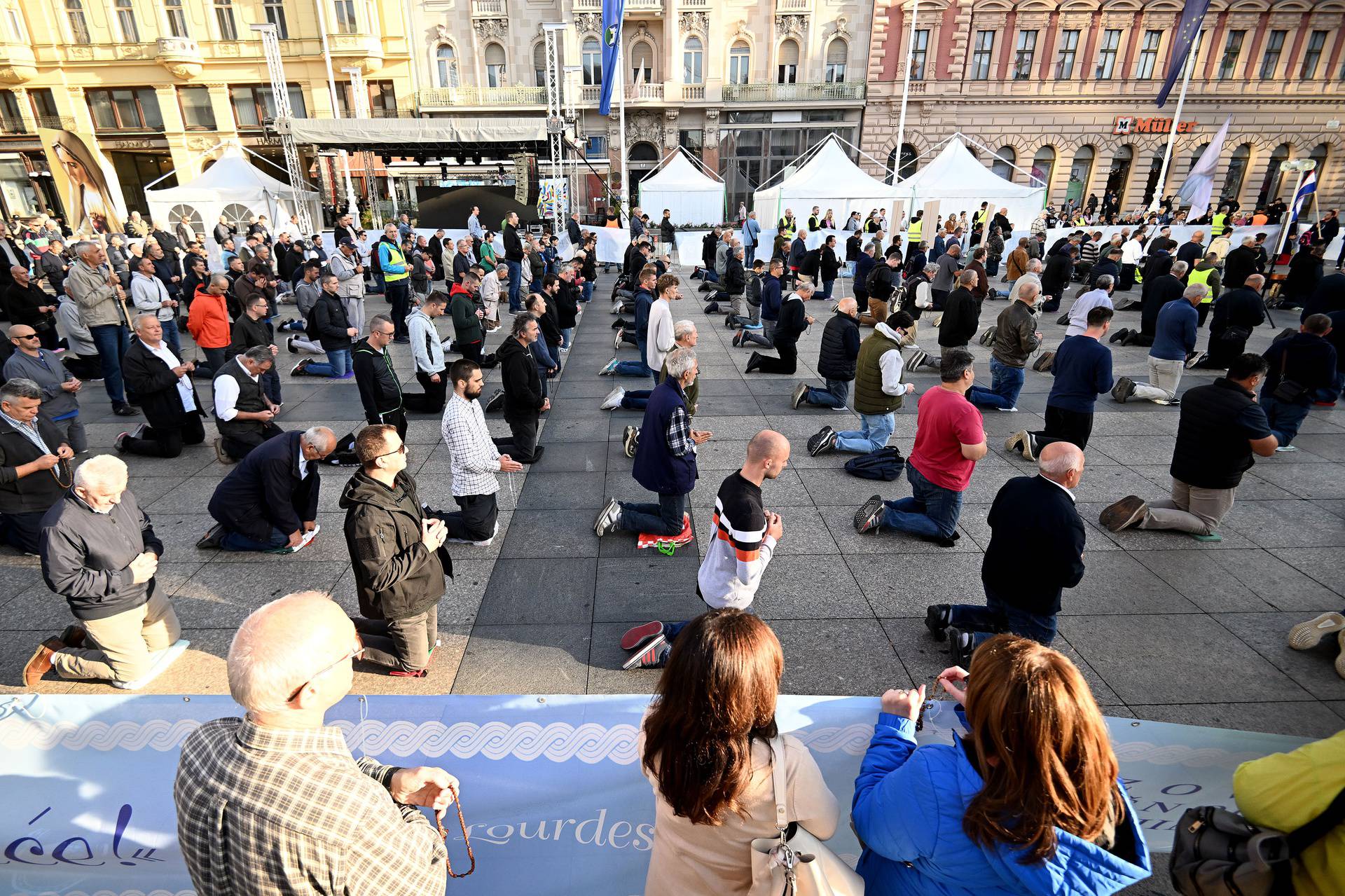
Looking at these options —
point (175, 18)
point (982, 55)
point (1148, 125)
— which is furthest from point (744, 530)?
point (175, 18)

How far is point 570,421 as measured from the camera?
9055 millimetres

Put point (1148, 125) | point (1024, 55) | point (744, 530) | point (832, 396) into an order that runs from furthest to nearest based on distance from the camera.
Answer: point (1148, 125), point (1024, 55), point (832, 396), point (744, 530)

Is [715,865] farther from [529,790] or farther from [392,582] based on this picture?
[392,582]

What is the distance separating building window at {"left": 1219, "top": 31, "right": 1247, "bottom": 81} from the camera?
34.9 metres

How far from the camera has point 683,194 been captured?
26.0m

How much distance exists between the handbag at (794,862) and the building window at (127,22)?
49.0 m

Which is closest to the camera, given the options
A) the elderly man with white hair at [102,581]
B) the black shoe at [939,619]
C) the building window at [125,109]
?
the elderly man with white hair at [102,581]

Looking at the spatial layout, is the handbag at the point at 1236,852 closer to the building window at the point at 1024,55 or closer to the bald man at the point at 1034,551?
the bald man at the point at 1034,551

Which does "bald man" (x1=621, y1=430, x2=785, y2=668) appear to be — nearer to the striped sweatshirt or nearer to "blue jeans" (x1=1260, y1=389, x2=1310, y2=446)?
the striped sweatshirt

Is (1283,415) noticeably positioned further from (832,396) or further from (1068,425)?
(832,396)

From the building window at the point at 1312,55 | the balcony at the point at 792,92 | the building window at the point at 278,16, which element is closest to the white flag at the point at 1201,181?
the balcony at the point at 792,92

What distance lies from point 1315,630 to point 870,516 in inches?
119

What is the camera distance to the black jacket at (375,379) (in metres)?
6.98

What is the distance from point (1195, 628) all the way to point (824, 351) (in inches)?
201
